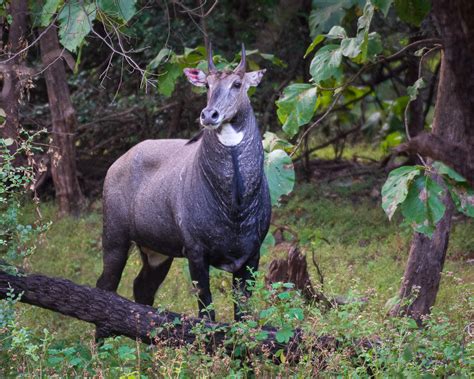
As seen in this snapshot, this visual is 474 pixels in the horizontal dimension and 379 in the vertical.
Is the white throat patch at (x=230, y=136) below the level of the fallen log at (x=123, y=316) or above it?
above

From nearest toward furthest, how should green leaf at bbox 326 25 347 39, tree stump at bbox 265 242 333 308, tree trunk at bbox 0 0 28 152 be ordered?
green leaf at bbox 326 25 347 39, tree stump at bbox 265 242 333 308, tree trunk at bbox 0 0 28 152

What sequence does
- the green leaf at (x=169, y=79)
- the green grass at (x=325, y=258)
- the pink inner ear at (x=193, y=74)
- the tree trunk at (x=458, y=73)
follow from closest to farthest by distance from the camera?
the tree trunk at (x=458, y=73) < the pink inner ear at (x=193, y=74) < the green grass at (x=325, y=258) < the green leaf at (x=169, y=79)

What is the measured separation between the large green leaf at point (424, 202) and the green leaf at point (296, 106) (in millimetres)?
1458

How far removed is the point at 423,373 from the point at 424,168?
3.78 ft

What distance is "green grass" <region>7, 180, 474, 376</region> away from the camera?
757 cm

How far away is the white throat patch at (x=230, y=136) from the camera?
6.51 m

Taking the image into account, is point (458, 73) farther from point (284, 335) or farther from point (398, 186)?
point (284, 335)

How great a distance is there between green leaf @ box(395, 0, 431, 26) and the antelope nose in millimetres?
1418

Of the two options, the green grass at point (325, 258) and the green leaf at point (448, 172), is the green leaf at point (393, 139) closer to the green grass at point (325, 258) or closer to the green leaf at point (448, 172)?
the green grass at point (325, 258)

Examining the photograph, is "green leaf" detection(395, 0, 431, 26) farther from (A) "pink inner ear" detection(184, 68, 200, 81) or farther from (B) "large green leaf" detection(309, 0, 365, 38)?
(B) "large green leaf" detection(309, 0, 365, 38)

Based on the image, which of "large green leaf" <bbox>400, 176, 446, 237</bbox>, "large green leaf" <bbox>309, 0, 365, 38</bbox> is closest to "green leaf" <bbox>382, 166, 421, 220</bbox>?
"large green leaf" <bbox>400, 176, 446, 237</bbox>

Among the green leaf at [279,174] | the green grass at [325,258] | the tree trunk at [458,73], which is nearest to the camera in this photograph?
the tree trunk at [458,73]

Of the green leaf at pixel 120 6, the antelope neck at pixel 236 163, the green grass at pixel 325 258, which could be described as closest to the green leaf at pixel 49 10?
the green leaf at pixel 120 6

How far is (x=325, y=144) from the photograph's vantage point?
1265 centimetres
